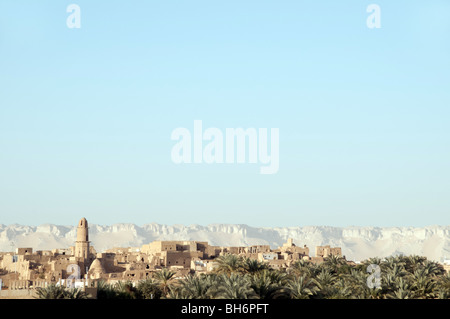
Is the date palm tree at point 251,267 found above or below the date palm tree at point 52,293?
above

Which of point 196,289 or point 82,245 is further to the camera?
point 82,245

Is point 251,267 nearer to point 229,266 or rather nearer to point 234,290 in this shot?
point 229,266

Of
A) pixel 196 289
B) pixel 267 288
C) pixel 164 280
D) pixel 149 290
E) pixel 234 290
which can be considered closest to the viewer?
pixel 234 290

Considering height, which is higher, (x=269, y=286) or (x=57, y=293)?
(x=269, y=286)

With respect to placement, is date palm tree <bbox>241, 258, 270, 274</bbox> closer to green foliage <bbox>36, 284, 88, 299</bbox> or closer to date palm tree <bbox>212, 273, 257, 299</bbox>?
date palm tree <bbox>212, 273, 257, 299</bbox>

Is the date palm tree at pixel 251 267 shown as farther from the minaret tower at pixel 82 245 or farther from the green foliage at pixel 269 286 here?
the minaret tower at pixel 82 245

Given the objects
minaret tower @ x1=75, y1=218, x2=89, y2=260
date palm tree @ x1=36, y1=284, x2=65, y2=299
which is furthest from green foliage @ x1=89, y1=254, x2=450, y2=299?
minaret tower @ x1=75, y1=218, x2=89, y2=260

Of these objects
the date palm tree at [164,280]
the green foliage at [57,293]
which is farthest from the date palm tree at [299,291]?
the date palm tree at [164,280]

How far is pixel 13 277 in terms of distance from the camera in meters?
103

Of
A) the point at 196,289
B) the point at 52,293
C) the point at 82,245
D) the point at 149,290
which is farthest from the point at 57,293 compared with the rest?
the point at 82,245

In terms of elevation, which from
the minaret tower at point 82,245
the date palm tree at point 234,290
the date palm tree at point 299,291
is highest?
the date palm tree at point 234,290
